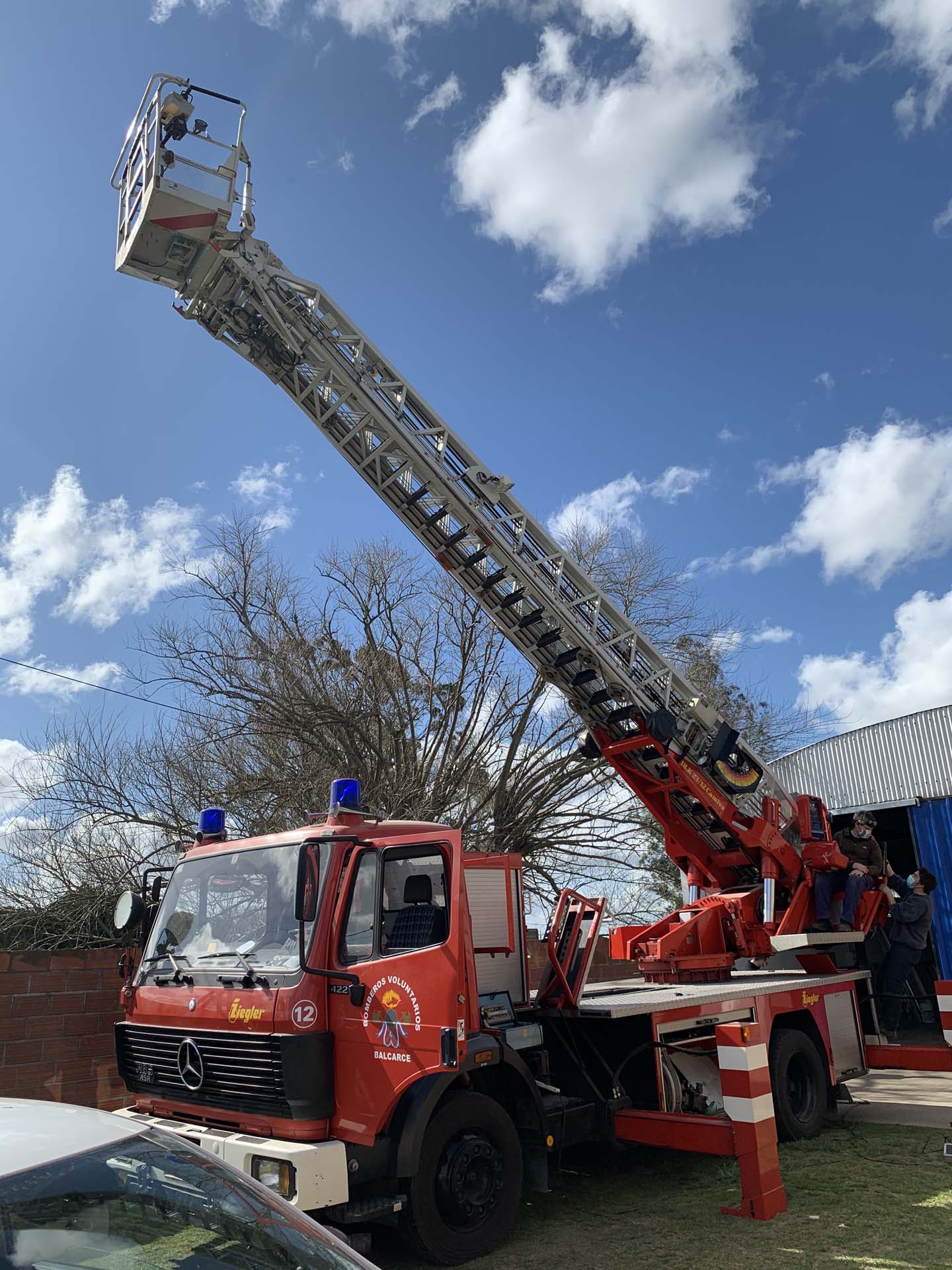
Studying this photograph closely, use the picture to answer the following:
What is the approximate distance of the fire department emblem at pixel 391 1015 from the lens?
4723 mm

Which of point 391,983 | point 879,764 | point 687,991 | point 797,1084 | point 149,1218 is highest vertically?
point 879,764

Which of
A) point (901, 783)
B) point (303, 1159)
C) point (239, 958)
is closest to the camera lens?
point (303, 1159)

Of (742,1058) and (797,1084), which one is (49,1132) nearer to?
(742,1058)

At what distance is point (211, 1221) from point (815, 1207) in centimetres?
466

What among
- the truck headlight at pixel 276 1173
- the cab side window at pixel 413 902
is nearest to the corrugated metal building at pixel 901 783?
the cab side window at pixel 413 902

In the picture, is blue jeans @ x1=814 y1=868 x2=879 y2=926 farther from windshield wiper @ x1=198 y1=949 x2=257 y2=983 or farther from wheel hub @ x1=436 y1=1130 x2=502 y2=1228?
windshield wiper @ x1=198 y1=949 x2=257 y2=983

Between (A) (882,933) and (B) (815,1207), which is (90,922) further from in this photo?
(A) (882,933)

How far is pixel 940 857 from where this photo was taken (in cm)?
1230

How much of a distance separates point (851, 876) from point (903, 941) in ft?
2.37

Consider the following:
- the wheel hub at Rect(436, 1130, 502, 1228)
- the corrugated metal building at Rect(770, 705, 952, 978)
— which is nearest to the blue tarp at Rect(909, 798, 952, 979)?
the corrugated metal building at Rect(770, 705, 952, 978)

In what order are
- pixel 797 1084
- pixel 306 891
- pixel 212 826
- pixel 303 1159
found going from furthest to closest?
1. pixel 797 1084
2. pixel 212 826
3. pixel 306 891
4. pixel 303 1159

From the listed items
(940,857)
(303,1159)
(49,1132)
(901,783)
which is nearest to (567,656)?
(303,1159)

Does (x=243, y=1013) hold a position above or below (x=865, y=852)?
below

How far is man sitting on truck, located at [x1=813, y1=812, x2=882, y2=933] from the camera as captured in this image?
28.9 feet
